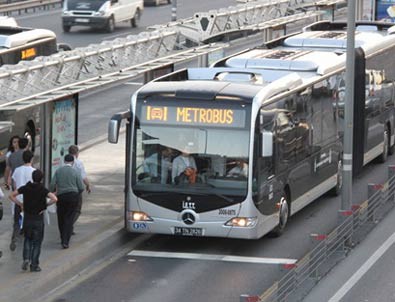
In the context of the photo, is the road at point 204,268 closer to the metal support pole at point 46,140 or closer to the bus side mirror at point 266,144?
the bus side mirror at point 266,144

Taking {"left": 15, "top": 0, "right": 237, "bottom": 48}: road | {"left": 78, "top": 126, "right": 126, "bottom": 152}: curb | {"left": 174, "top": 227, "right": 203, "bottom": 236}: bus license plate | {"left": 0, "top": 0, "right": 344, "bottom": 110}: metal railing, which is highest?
{"left": 0, "top": 0, "right": 344, "bottom": 110}: metal railing

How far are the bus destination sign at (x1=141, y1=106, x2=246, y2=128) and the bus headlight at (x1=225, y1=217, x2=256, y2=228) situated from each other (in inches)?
57.3

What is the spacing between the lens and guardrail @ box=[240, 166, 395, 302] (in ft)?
56.8

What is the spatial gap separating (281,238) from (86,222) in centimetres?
333

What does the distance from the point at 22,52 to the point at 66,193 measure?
31.4ft

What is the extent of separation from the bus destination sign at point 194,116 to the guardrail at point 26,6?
38.4 meters

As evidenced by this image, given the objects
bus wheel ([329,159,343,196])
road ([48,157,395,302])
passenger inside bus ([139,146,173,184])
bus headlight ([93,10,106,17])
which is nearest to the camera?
road ([48,157,395,302])

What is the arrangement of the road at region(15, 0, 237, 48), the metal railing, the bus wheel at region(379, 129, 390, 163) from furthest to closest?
the road at region(15, 0, 237, 48), the bus wheel at region(379, 129, 390, 163), the metal railing

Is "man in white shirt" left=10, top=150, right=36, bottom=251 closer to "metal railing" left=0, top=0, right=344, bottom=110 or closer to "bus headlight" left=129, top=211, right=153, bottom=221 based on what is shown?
"metal railing" left=0, top=0, right=344, bottom=110

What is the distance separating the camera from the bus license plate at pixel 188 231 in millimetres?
21500

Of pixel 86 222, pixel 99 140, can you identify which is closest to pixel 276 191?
pixel 86 222

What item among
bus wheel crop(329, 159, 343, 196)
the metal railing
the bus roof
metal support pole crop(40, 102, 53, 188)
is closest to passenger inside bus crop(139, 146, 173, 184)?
the metal railing

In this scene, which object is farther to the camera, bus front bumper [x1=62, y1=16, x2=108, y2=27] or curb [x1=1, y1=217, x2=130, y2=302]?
bus front bumper [x1=62, y1=16, x2=108, y2=27]

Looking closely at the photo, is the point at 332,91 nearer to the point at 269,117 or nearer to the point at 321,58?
the point at 321,58
